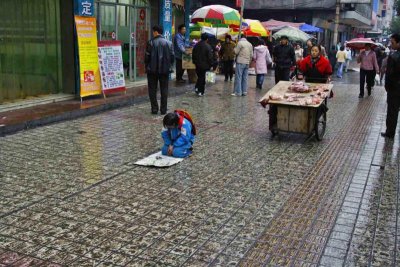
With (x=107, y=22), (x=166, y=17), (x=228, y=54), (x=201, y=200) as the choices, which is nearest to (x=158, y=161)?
(x=201, y=200)

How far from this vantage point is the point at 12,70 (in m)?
9.73

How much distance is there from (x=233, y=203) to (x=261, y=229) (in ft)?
2.34

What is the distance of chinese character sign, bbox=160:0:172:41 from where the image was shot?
1479 cm

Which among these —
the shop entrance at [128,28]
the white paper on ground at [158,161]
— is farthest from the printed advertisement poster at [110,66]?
the white paper on ground at [158,161]

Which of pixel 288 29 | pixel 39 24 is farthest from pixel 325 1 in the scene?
pixel 39 24

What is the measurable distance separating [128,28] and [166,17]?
172 cm

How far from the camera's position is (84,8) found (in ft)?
35.2

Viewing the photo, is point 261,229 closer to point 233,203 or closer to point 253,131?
point 233,203

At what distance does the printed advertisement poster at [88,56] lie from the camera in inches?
409

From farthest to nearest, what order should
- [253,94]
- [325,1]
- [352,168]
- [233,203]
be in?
[325,1], [253,94], [352,168], [233,203]

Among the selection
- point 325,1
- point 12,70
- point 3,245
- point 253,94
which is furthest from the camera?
point 325,1

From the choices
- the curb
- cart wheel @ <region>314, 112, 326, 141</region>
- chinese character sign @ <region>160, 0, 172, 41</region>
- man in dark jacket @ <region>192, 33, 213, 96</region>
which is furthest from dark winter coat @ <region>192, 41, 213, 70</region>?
cart wheel @ <region>314, 112, 326, 141</region>

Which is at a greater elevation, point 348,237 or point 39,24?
point 39,24

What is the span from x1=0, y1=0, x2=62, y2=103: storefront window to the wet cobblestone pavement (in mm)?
1891
